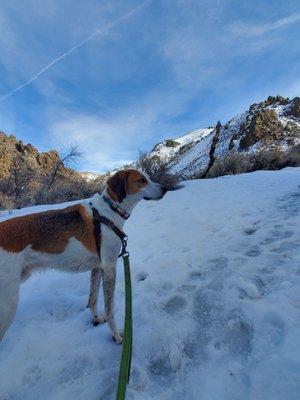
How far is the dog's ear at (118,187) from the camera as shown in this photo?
12.2 ft

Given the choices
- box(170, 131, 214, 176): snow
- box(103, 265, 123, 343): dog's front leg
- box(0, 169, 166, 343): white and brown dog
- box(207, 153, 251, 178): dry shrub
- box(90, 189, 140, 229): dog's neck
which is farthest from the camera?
box(170, 131, 214, 176): snow

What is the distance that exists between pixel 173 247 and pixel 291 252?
1.89 m

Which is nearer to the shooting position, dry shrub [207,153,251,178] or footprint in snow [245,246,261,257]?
footprint in snow [245,246,261,257]

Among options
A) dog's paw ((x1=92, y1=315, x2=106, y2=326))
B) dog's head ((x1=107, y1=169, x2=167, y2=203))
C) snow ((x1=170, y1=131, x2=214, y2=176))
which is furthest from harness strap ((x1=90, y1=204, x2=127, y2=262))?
snow ((x1=170, y1=131, x2=214, y2=176))

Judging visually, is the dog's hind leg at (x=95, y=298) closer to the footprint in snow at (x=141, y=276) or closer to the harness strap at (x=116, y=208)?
the harness strap at (x=116, y=208)

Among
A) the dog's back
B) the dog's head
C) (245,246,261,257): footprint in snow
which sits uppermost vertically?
the dog's head

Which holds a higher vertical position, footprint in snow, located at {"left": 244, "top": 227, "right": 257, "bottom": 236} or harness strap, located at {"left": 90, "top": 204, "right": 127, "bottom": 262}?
harness strap, located at {"left": 90, "top": 204, "right": 127, "bottom": 262}

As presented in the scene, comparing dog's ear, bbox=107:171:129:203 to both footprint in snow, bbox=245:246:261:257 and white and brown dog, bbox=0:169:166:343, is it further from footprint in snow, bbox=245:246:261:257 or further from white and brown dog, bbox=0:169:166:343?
footprint in snow, bbox=245:246:261:257

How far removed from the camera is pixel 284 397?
2295 mm

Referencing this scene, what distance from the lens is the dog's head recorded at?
12.3 ft

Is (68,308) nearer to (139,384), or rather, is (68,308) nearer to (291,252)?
(139,384)

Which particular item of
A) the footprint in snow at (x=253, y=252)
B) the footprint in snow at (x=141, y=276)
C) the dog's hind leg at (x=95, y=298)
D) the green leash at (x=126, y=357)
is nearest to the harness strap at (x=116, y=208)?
the dog's hind leg at (x=95, y=298)

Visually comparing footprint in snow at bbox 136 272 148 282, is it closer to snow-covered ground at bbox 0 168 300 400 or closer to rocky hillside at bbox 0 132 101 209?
snow-covered ground at bbox 0 168 300 400

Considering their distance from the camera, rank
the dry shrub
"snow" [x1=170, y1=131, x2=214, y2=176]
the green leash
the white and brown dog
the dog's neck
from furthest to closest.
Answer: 1. "snow" [x1=170, y1=131, x2=214, y2=176]
2. the dry shrub
3. the dog's neck
4. the white and brown dog
5. the green leash
